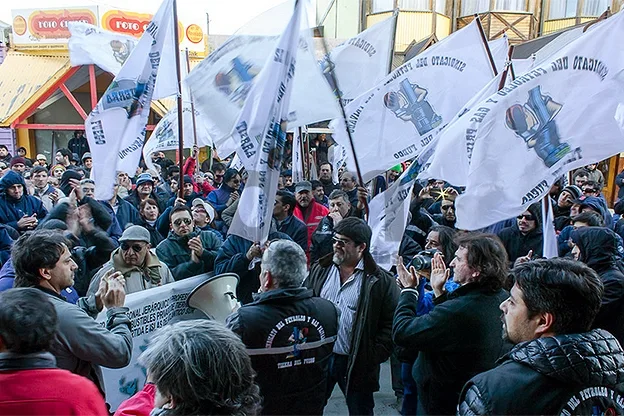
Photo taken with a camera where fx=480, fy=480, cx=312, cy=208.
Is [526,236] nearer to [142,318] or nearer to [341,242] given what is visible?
[341,242]

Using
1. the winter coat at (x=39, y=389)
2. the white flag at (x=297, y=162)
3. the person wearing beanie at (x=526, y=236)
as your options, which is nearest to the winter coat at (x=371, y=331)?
the winter coat at (x=39, y=389)

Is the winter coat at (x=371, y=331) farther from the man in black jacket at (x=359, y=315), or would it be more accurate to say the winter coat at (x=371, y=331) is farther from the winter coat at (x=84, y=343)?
the winter coat at (x=84, y=343)

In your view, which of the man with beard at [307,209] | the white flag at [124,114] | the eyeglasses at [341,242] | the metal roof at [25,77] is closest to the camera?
the eyeglasses at [341,242]

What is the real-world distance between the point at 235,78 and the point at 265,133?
0.75 metres

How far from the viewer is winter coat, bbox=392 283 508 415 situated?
246 cm

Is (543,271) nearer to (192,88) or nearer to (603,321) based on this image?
(603,321)

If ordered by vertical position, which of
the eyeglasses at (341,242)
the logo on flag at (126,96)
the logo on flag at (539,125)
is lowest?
the eyeglasses at (341,242)

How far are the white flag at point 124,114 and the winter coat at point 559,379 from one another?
408 cm

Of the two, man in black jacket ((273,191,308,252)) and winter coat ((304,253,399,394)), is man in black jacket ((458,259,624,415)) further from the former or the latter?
man in black jacket ((273,191,308,252))

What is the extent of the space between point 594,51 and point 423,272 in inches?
89.1

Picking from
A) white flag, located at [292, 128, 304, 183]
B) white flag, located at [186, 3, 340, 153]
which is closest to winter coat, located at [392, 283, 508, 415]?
white flag, located at [186, 3, 340, 153]

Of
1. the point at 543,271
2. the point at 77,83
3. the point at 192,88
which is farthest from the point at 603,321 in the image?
the point at 77,83

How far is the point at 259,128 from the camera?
12.2 feet

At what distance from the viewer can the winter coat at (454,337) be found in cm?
246
